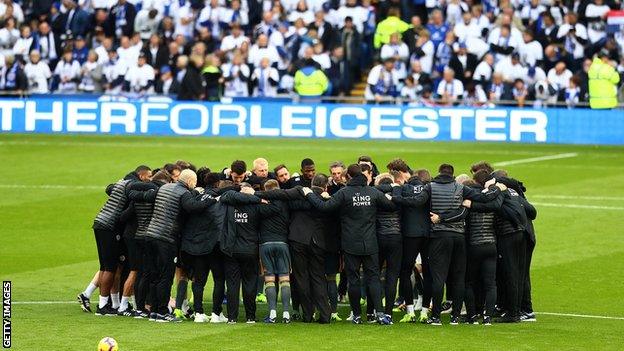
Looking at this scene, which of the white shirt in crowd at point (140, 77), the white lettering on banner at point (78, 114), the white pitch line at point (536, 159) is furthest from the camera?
the white shirt in crowd at point (140, 77)

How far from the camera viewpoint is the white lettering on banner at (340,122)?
138 feet

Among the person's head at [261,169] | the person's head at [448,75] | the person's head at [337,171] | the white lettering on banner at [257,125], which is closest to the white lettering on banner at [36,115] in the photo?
the white lettering on banner at [257,125]

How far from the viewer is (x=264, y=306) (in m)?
22.5

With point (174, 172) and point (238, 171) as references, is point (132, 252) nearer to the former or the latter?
point (174, 172)

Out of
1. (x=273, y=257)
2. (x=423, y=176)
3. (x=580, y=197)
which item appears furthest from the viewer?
(x=580, y=197)

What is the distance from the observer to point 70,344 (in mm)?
18578

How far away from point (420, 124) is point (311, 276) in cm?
2125

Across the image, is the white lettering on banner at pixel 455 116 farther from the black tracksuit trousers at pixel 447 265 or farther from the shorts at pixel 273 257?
the shorts at pixel 273 257

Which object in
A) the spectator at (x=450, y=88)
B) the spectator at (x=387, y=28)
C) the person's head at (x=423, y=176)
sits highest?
the spectator at (x=387, y=28)

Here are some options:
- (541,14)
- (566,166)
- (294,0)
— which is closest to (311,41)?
(294,0)

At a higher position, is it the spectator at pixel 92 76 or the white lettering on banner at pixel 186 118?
the spectator at pixel 92 76

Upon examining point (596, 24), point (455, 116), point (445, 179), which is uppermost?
point (596, 24)

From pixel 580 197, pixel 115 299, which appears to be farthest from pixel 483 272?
pixel 580 197

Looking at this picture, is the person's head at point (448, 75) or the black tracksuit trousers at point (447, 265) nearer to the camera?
the black tracksuit trousers at point (447, 265)
